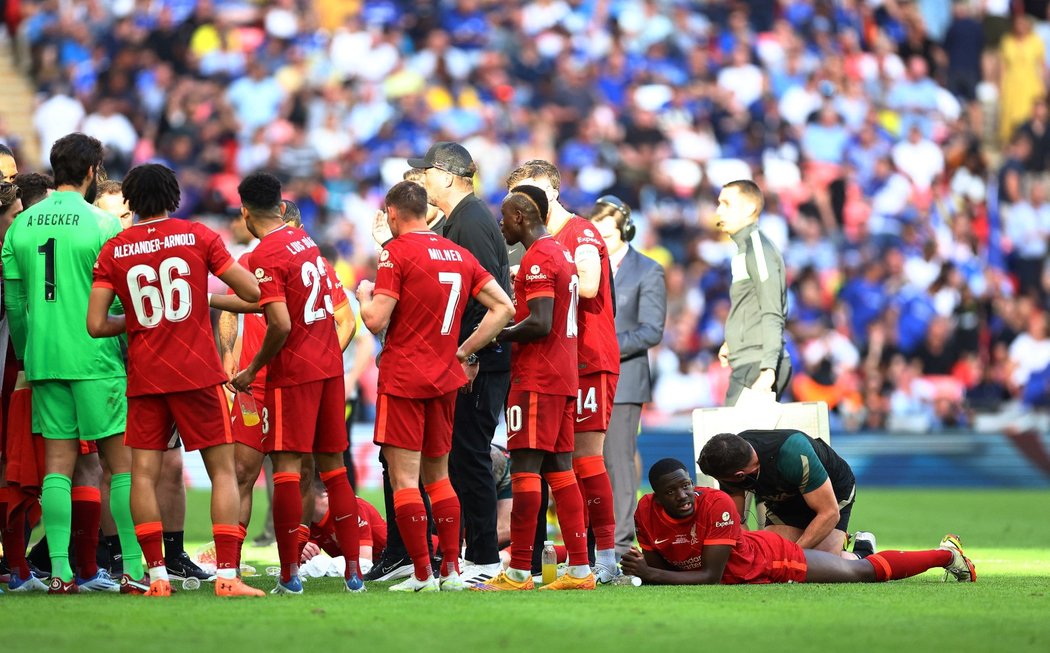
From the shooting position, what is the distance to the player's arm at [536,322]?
834 centimetres

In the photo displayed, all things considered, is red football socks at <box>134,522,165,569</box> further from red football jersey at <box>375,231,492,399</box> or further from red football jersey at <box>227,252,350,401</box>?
red football jersey at <box>227,252,350,401</box>

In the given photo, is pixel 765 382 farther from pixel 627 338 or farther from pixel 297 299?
pixel 297 299

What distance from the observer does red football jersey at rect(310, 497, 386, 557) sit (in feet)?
31.6

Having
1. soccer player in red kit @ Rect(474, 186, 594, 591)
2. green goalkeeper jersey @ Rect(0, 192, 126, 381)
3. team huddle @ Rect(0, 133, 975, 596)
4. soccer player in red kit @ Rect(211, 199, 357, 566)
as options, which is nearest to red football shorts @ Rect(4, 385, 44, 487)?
team huddle @ Rect(0, 133, 975, 596)

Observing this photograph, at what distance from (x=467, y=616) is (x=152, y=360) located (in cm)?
210

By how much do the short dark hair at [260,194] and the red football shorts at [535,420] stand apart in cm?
165

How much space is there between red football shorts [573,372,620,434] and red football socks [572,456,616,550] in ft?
0.60

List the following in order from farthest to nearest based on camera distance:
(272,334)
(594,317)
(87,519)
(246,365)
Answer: (246,365) < (594,317) < (87,519) < (272,334)

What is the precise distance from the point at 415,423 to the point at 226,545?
45.0 inches

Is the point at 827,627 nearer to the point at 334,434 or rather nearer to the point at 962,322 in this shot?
the point at 334,434

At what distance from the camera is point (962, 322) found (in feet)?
68.4

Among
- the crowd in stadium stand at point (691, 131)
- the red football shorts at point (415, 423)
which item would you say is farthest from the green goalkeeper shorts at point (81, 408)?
the crowd in stadium stand at point (691, 131)

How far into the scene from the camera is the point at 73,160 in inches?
327

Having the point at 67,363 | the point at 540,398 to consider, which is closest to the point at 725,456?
the point at 540,398
